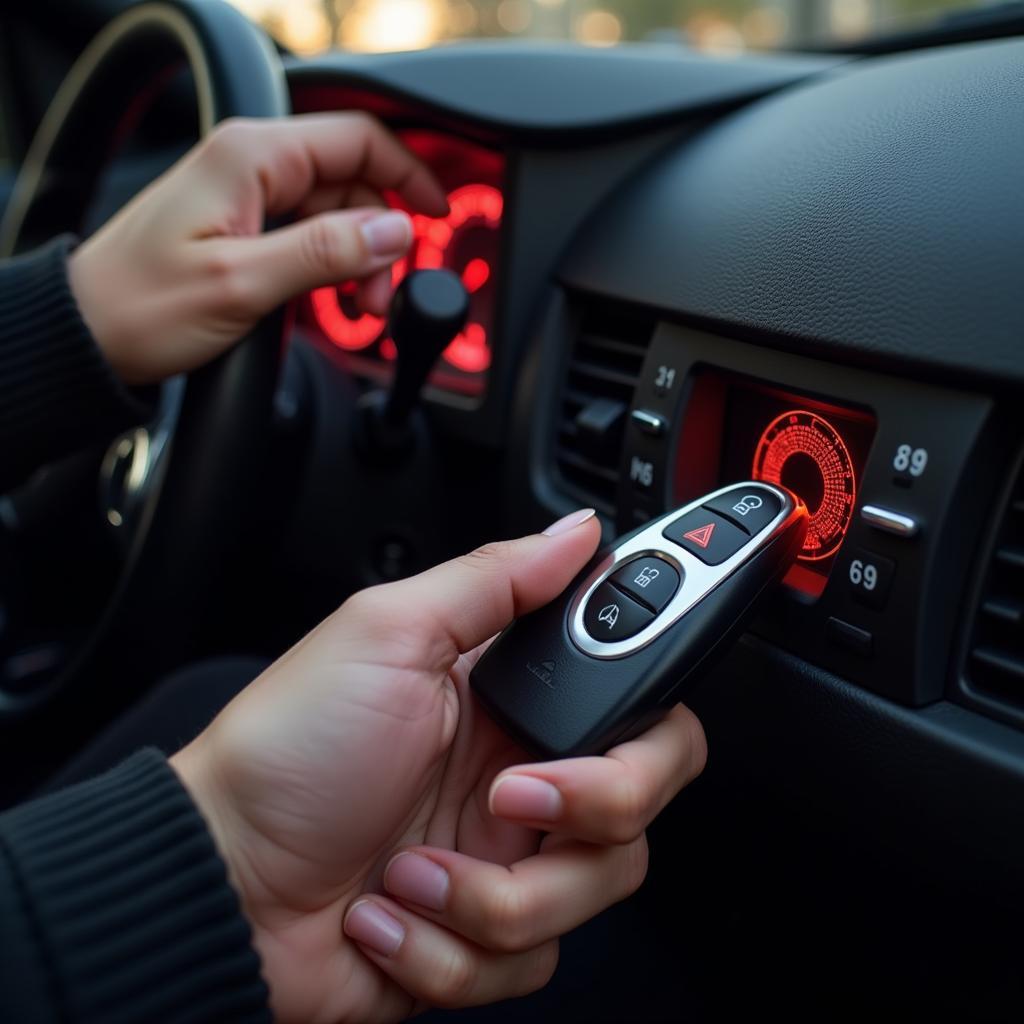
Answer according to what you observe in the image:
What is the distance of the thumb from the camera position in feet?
2.80

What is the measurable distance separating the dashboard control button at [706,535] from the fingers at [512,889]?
0.16m

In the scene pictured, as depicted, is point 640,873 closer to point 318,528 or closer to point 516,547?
point 516,547

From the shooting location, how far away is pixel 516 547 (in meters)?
0.60

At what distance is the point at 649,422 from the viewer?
2.44ft

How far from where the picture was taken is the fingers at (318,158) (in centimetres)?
87

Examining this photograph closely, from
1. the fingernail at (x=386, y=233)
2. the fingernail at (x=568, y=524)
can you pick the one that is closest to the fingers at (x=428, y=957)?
the fingernail at (x=568, y=524)

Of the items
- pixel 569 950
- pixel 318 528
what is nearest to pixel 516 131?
pixel 318 528

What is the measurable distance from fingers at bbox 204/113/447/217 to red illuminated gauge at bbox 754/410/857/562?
0.47 m

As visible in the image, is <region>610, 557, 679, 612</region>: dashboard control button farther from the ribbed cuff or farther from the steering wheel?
the steering wheel

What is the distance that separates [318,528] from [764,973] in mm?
625

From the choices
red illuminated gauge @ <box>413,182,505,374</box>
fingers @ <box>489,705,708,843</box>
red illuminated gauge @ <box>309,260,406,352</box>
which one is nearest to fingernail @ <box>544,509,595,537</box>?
fingers @ <box>489,705,708,843</box>

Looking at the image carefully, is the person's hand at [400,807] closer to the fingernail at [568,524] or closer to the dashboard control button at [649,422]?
the fingernail at [568,524]

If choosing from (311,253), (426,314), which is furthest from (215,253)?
(426,314)

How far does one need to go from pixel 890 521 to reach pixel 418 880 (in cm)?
31
